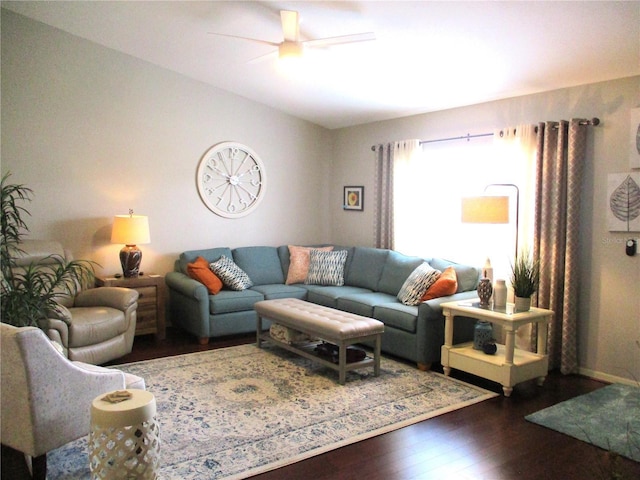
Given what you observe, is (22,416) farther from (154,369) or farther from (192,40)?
(192,40)

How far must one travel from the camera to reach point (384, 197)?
234 inches

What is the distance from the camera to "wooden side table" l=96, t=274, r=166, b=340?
16.3 ft

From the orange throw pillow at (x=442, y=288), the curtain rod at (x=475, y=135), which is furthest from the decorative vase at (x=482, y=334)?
the curtain rod at (x=475, y=135)

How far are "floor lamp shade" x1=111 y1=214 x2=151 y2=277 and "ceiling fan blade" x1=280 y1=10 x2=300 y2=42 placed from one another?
7.82 ft

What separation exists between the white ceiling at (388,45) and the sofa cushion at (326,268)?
173 centimetres

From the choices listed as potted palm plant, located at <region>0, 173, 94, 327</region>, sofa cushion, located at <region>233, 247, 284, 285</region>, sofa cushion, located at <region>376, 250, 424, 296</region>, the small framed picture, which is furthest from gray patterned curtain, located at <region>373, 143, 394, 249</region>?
potted palm plant, located at <region>0, 173, 94, 327</region>

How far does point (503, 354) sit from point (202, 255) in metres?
3.27

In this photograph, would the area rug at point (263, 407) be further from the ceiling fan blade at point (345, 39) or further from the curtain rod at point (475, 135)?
the ceiling fan blade at point (345, 39)

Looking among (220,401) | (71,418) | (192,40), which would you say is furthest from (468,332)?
(192,40)

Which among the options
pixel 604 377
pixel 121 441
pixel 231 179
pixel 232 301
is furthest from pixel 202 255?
pixel 604 377

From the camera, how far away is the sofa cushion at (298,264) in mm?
5980

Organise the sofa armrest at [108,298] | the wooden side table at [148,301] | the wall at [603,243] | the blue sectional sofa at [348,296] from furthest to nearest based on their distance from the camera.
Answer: the wooden side table at [148,301] → the sofa armrest at [108,298] → the blue sectional sofa at [348,296] → the wall at [603,243]

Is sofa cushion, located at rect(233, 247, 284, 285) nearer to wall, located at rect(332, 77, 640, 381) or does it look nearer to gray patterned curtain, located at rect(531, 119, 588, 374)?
gray patterned curtain, located at rect(531, 119, 588, 374)

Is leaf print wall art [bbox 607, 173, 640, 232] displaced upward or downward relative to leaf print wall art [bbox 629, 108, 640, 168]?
downward
